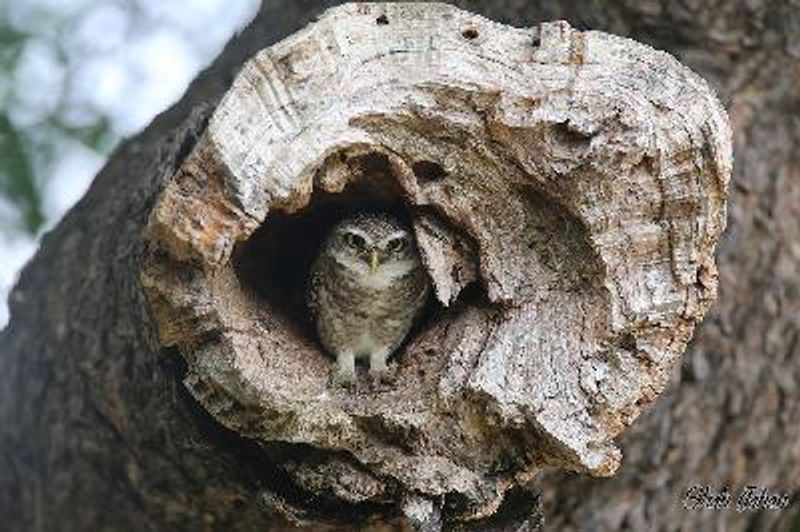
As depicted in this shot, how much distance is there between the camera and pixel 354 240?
2.31m

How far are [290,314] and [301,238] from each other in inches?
6.6

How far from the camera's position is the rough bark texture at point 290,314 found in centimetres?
222

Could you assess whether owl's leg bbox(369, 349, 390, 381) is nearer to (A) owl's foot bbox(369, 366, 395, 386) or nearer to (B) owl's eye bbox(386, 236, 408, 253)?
(A) owl's foot bbox(369, 366, 395, 386)

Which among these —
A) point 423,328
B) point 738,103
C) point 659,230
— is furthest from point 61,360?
point 738,103

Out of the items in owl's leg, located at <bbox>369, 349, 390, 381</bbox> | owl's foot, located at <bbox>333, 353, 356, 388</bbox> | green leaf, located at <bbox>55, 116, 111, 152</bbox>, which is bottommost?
owl's foot, located at <bbox>333, 353, 356, 388</bbox>

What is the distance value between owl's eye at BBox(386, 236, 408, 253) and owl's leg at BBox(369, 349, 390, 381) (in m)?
0.20

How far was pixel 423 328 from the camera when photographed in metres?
2.19

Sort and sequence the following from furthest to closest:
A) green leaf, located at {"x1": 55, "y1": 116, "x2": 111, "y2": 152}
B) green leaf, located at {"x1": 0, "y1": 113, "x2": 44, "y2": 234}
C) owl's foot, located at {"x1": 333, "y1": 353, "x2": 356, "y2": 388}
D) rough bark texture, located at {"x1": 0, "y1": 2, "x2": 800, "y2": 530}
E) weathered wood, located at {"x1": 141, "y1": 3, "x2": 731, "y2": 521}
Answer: green leaf, located at {"x1": 55, "y1": 116, "x2": 111, "y2": 152} → green leaf, located at {"x1": 0, "y1": 113, "x2": 44, "y2": 234} → rough bark texture, located at {"x1": 0, "y1": 2, "x2": 800, "y2": 530} → owl's foot, located at {"x1": 333, "y1": 353, "x2": 356, "y2": 388} → weathered wood, located at {"x1": 141, "y1": 3, "x2": 731, "y2": 521}

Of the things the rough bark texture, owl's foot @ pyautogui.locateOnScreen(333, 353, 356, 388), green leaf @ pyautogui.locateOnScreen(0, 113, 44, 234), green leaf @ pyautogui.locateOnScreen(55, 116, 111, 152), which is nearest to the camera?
owl's foot @ pyautogui.locateOnScreen(333, 353, 356, 388)

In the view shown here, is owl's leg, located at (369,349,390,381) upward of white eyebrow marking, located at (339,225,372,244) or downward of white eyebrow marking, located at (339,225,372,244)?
downward

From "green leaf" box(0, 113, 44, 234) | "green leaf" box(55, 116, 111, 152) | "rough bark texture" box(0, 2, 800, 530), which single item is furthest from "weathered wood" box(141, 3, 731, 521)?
"green leaf" box(55, 116, 111, 152)

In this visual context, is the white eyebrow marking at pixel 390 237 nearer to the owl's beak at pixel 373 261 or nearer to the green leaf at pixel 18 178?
the owl's beak at pixel 373 261

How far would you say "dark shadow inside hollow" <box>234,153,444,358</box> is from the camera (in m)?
2.07

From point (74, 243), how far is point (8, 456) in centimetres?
43
